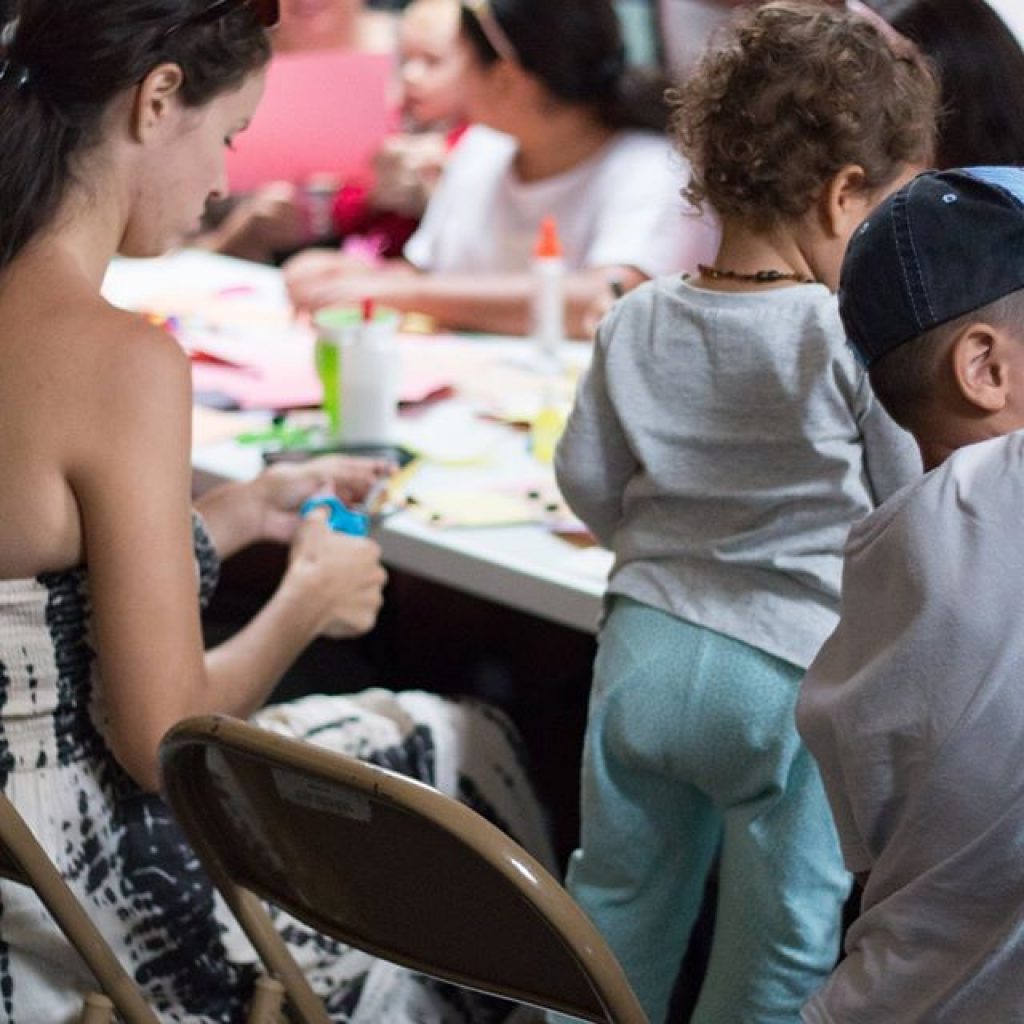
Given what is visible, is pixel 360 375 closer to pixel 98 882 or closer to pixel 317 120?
pixel 98 882

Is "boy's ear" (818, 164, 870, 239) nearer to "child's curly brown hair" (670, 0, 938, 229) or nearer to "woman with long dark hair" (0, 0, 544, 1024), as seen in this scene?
"child's curly brown hair" (670, 0, 938, 229)

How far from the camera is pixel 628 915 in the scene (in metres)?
1.63

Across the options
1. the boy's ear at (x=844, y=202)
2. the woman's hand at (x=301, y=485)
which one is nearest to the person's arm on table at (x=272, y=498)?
the woman's hand at (x=301, y=485)

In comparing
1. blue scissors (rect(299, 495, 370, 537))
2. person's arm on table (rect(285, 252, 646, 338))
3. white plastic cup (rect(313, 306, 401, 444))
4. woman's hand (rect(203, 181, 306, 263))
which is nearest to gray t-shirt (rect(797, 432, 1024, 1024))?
blue scissors (rect(299, 495, 370, 537))

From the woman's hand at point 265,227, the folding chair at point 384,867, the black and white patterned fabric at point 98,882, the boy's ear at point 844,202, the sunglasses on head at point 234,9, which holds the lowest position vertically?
the woman's hand at point 265,227

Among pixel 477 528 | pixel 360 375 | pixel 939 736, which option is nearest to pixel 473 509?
pixel 477 528

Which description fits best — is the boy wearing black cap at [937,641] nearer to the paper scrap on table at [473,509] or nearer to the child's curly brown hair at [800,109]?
the child's curly brown hair at [800,109]

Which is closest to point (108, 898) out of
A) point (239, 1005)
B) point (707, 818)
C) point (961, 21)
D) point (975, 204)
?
point (239, 1005)

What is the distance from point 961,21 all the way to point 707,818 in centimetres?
77

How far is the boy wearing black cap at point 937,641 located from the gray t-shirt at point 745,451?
0.24 m

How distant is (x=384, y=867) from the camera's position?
47.6 inches

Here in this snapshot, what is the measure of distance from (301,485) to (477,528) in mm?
208

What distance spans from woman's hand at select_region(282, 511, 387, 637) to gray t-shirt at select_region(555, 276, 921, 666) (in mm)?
322

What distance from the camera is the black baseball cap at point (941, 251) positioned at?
1141 mm
